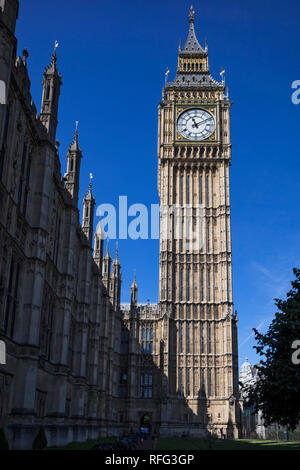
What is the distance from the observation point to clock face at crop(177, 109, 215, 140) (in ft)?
277

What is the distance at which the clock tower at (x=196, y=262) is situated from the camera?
234ft

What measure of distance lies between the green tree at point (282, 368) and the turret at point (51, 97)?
55.2 feet

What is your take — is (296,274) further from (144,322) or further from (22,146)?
(144,322)

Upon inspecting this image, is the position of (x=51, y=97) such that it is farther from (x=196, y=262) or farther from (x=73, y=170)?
(x=196, y=262)

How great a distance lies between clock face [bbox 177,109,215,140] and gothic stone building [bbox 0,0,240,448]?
17 cm

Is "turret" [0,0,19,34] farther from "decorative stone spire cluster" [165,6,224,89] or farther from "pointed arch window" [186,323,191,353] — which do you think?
"decorative stone spire cluster" [165,6,224,89]

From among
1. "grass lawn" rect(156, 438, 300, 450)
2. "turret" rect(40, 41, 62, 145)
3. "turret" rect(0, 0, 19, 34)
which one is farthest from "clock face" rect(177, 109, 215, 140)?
"turret" rect(0, 0, 19, 34)

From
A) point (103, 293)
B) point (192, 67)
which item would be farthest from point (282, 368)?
point (192, 67)

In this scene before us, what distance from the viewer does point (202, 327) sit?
246 feet

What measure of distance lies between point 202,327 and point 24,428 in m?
53.4

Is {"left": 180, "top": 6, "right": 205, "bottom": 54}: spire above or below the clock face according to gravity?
above

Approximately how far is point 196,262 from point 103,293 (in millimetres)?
25328

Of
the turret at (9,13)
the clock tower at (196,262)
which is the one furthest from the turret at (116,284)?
the turret at (9,13)

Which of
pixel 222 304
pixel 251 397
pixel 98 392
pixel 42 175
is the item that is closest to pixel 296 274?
pixel 251 397
